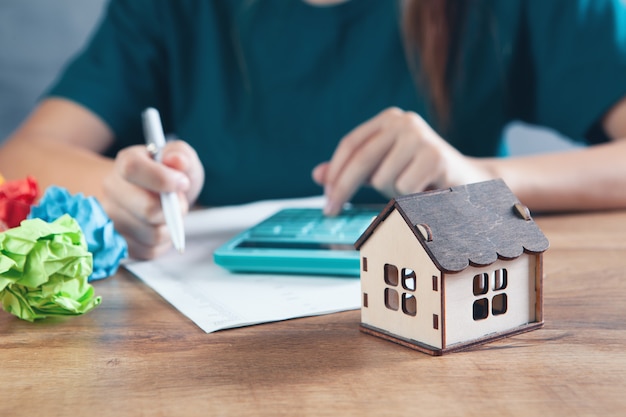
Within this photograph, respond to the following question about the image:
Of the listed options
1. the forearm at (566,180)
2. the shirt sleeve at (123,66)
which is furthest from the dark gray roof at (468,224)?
the shirt sleeve at (123,66)

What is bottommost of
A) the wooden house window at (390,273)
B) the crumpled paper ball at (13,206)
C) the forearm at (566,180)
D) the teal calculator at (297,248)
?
the forearm at (566,180)

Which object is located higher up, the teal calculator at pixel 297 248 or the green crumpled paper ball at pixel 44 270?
the green crumpled paper ball at pixel 44 270

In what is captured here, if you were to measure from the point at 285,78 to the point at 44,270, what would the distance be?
773 mm

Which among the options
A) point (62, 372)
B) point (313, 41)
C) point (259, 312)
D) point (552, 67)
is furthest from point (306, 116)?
point (62, 372)

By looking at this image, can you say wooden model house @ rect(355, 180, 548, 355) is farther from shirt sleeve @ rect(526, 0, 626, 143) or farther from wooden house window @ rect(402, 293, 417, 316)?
shirt sleeve @ rect(526, 0, 626, 143)

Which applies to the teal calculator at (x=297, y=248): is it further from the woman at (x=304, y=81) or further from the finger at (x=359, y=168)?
the woman at (x=304, y=81)

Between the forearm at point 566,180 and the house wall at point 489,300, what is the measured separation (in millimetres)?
398

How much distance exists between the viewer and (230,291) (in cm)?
56

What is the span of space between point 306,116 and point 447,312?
81cm

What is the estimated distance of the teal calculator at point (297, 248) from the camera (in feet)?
1.91

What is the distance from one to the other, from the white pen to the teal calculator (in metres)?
0.04

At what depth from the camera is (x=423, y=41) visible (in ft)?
3.61

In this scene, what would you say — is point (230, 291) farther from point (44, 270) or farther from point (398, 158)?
point (398, 158)

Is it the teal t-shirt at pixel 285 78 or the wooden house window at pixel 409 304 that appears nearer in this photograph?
the wooden house window at pixel 409 304
